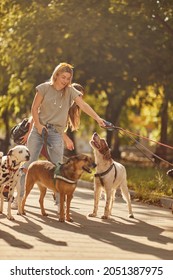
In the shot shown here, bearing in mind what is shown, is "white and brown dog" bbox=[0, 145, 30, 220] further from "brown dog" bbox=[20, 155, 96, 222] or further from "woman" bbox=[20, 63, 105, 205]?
"woman" bbox=[20, 63, 105, 205]

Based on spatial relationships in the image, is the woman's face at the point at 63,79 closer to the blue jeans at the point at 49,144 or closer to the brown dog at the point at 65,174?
the blue jeans at the point at 49,144

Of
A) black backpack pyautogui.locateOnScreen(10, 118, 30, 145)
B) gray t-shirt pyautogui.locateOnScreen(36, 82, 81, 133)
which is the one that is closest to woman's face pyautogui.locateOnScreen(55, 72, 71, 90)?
gray t-shirt pyautogui.locateOnScreen(36, 82, 81, 133)

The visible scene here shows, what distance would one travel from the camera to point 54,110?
1020cm

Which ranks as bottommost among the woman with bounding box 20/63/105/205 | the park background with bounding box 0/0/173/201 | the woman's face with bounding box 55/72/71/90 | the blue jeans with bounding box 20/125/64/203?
the blue jeans with bounding box 20/125/64/203

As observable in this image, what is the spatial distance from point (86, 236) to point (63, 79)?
2513 mm

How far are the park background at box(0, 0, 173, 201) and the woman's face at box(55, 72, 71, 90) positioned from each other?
9.44 m

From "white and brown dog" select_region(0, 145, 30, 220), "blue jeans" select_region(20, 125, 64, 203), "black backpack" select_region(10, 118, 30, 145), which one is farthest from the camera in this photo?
"black backpack" select_region(10, 118, 30, 145)

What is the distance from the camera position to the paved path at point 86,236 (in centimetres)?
731

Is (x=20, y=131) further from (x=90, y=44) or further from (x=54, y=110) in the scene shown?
(x=90, y=44)

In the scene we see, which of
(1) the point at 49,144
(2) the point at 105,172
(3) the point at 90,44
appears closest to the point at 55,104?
(1) the point at 49,144

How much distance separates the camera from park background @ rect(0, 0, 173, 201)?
21500 mm

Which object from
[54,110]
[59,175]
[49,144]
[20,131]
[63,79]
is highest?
[63,79]

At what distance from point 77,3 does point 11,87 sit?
582 cm

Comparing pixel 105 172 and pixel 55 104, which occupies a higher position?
pixel 55 104
